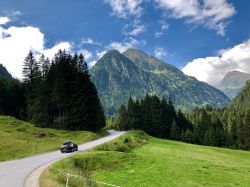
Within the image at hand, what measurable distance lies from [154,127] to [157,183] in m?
114

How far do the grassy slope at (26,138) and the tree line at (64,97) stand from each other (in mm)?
9309

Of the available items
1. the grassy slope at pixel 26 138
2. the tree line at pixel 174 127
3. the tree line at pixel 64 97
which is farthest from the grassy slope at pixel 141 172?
the tree line at pixel 174 127

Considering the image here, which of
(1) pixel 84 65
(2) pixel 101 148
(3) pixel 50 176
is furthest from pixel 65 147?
(1) pixel 84 65

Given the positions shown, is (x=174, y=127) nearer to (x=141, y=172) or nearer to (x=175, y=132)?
(x=175, y=132)

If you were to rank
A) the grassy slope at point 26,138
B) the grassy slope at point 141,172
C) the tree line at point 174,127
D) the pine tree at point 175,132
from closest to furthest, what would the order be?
the grassy slope at point 141,172 < the grassy slope at point 26,138 < the tree line at point 174,127 < the pine tree at point 175,132

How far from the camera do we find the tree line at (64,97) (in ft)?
317

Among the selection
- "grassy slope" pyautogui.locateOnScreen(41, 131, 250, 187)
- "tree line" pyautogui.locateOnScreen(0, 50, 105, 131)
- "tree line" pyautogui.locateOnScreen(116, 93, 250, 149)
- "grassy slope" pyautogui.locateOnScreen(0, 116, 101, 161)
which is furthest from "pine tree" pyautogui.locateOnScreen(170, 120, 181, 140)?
"grassy slope" pyautogui.locateOnScreen(41, 131, 250, 187)

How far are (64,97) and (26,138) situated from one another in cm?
2761

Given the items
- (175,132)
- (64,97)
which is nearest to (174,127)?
(175,132)

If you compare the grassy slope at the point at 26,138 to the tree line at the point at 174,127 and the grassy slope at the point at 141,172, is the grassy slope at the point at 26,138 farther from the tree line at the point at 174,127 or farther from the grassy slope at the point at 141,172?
the tree line at the point at 174,127

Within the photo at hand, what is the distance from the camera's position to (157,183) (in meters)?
32.9

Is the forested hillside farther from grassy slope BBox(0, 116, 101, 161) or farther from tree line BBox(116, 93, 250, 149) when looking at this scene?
grassy slope BBox(0, 116, 101, 161)

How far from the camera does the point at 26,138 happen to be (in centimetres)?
7231

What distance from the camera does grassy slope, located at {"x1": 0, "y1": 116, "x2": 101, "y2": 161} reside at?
5839 cm
